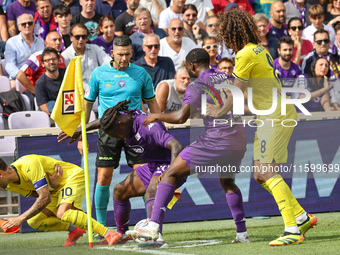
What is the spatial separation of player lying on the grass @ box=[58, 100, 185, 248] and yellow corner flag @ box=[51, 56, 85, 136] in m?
0.29

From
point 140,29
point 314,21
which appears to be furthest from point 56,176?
point 314,21

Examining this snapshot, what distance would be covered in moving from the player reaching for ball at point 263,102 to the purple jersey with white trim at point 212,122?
158mm

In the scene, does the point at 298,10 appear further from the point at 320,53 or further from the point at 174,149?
the point at 174,149

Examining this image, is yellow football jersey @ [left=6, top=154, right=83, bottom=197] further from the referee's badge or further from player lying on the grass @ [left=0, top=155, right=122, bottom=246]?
the referee's badge

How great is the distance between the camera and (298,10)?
46.3ft

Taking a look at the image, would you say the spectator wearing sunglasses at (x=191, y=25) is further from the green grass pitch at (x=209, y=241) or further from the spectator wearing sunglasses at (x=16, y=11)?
the green grass pitch at (x=209, y=241)

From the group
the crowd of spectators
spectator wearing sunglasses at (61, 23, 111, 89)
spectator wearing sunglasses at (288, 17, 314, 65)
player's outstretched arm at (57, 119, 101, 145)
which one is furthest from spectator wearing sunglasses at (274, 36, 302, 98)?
player's outstretched arm at (57, 119, 101, 145)

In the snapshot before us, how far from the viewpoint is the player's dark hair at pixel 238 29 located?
6094mm

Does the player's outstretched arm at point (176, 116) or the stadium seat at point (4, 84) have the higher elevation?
the player's outstretched arm at point (176, 116)

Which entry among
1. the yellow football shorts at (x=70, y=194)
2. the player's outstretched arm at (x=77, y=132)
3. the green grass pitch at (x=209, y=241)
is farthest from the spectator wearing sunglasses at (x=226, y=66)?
the yellow football shorts at (x=70, y=194)

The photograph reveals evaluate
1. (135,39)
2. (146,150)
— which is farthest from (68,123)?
(135,39)

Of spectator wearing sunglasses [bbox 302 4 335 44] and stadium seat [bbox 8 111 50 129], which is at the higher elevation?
spectator wearing sunglasses [bbox 302 4 335 44]

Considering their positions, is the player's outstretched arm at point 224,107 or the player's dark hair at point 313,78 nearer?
the player's outstretched arm at point 224,107

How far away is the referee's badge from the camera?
6637mm
